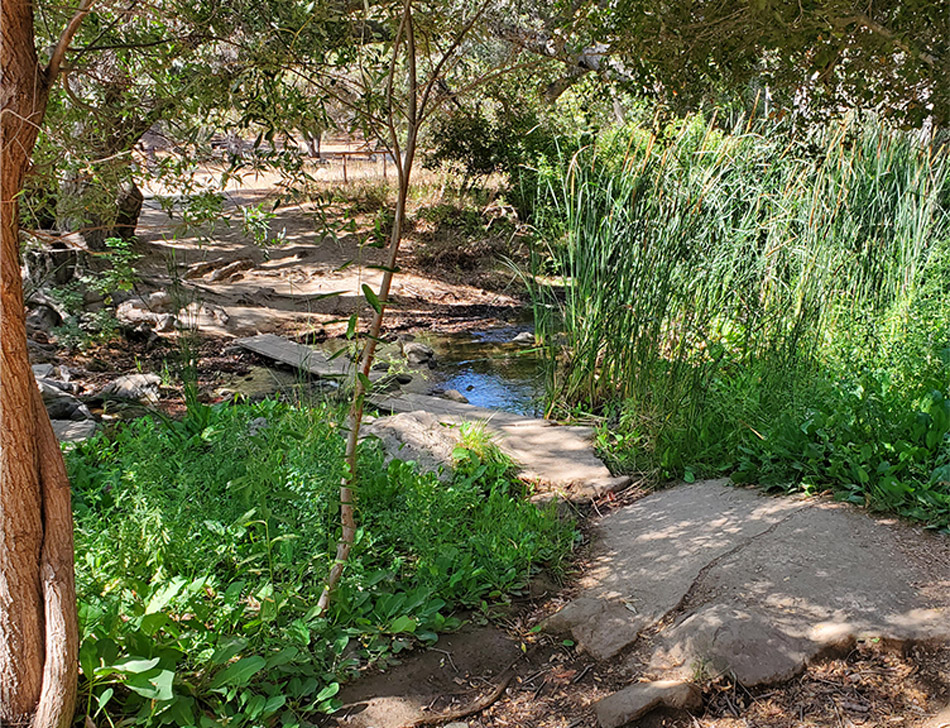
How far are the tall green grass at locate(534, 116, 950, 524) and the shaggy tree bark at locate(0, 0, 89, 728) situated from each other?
8.91ft

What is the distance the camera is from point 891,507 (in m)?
3.09

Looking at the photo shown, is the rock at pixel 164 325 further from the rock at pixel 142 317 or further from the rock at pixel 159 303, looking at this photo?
the rock at pixel 159 303

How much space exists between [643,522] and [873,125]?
4.16m

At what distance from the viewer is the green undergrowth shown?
2.20 metres

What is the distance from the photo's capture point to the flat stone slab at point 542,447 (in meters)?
3.89

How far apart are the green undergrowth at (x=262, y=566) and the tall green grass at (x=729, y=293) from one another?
1.04 m

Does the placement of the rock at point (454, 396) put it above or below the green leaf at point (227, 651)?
below

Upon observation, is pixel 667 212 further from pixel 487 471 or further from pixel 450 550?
pixel 450 550

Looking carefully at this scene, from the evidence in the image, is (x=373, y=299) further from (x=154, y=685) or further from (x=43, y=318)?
(x=43, y=318)

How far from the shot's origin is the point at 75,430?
454cm

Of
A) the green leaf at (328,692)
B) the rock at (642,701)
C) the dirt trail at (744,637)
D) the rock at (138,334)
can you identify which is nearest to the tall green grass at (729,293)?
the dirt trail at (744,637)

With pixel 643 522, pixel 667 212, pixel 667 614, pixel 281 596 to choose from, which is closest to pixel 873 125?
pixel 667 212

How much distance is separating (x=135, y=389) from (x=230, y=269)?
502cm

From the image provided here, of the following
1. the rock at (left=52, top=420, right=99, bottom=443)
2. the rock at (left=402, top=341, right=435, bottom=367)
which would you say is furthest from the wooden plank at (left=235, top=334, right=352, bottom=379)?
the rock at (left=52, top=420, right=99, bottom=443)
